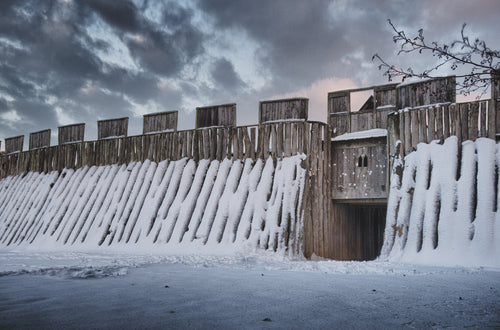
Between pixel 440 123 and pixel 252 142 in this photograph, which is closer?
pixel 440 123

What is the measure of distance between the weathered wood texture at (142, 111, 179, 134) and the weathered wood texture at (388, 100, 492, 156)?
6.68 meters

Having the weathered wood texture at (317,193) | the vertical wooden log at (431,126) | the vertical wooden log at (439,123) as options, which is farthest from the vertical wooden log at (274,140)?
the vertical wooden log at (439,123)

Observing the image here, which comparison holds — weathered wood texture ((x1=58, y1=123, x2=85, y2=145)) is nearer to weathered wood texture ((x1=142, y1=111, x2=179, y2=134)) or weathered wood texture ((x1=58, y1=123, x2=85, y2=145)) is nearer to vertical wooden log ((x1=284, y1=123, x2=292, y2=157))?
weathered wood texture ((x1=142, y1=111, x2=179, y2=134))

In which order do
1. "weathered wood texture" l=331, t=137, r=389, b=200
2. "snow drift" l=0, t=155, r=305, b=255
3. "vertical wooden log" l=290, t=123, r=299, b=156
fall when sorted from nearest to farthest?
"snow drift" l=0, t=155, r=305, b=255, "weathered wood texture" l=331, t=137, r=389, b=200, "vertical wooden log" l=290, t=123, r=299, b=156

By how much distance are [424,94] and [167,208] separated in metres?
7.32

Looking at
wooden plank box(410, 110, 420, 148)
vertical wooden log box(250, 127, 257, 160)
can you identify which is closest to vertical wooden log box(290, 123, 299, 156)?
vertical wooden log box(250, 127, 257, 160)

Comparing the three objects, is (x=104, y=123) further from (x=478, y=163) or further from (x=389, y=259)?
(x=478, y=163)

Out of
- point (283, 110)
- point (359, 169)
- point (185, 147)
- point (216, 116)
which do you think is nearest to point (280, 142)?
point (283, 110)

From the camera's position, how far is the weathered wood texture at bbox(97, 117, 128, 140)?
1400 centimetres

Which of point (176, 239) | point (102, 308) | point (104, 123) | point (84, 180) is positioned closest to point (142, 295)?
point (102, 308)

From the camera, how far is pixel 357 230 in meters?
11.4

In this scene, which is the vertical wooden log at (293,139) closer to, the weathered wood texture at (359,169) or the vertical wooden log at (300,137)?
the vertical wooden log at (300,137)

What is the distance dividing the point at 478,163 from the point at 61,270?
311 inches

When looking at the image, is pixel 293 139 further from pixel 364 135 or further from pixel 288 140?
pixel 364 135
